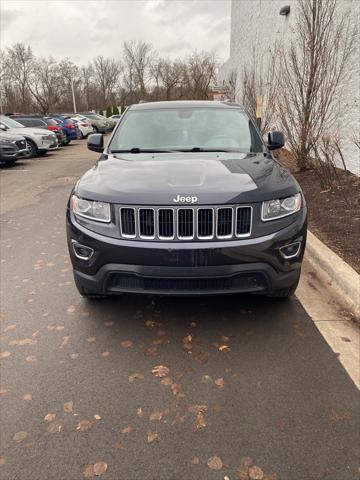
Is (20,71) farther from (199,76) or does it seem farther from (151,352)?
(151,352)

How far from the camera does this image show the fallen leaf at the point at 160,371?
273 centimetres

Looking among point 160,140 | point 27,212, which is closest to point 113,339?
point 160,140

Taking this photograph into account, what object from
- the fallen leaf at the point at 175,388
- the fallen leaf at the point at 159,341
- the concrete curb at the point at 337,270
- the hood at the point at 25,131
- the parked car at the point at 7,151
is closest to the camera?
the fallen leaf at the point at 175,388

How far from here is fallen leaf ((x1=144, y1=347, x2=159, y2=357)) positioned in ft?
9.62

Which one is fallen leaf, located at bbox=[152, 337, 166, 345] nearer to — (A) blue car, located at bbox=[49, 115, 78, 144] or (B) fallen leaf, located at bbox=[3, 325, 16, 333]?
(B) fallen leaf, located at bbox=[3, 325, 16, 333]

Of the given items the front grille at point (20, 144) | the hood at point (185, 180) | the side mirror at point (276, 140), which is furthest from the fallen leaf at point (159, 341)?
the front grille at point (20, 144)

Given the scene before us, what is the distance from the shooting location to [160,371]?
2.76 meters

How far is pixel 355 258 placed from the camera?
426cm

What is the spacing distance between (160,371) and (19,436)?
957 millimetres

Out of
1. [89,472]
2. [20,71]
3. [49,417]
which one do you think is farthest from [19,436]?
[20,71]

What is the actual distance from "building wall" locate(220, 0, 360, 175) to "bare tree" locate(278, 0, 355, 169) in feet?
0.78

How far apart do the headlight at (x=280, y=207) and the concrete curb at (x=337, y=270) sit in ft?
3.63

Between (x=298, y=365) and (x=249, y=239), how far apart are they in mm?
959

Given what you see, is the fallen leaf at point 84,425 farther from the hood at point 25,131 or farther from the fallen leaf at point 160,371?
the hood at point 25,131
